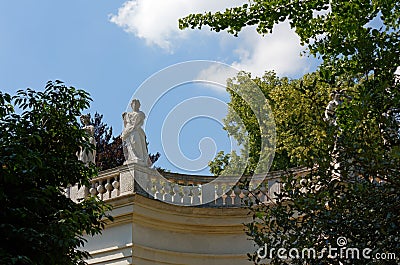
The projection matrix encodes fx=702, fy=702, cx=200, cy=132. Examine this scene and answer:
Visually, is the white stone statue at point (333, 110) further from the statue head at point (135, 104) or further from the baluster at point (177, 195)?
the statue head at point (135, 104)

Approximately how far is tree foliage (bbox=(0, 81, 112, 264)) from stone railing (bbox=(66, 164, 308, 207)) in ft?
13.6

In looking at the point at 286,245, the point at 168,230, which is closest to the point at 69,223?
the point at 286,245

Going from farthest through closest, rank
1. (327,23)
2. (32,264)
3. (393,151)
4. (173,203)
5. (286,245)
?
1. (173,203)
2. (327,23)
3. (32,264)
4. (286,245)
5. (393,151)

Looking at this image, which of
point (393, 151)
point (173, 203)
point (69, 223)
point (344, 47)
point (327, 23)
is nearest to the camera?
point (393, 151)

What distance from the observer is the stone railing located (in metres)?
15.7

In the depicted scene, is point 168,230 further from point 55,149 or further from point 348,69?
point 348,69

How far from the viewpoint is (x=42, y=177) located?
10398 mm

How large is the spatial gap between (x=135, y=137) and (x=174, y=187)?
1509mm

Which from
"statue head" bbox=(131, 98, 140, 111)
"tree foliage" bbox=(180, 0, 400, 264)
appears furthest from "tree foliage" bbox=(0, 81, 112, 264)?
"statue head" bbox=(131, 98, 140, 111)

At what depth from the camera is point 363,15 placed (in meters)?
10.4

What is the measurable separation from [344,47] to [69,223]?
448 centimetres

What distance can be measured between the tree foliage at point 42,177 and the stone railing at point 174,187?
4.14m

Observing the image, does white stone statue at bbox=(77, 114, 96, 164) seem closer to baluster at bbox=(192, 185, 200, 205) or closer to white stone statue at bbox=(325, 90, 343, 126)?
baluster at bbox=(192, 185, 200, 205)

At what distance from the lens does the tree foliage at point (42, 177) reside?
31.6ft
